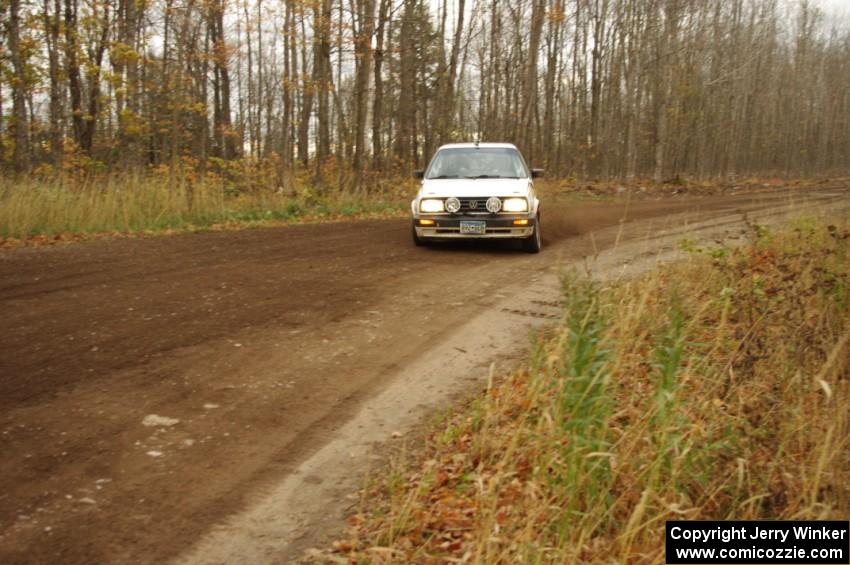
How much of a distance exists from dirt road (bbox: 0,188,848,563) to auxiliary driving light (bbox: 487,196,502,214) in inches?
29.3

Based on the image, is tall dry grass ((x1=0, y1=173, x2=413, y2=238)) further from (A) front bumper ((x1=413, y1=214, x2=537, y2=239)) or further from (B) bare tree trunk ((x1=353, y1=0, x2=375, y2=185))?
(A) front bumper ((x1=413, y1=214, x2=537, y2=239))

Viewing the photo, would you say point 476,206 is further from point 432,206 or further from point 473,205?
point 432,206

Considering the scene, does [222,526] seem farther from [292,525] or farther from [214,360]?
[214,360]

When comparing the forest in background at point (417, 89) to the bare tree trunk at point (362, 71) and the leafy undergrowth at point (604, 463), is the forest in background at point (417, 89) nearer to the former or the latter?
the bare tree trunk at point (362, 71)

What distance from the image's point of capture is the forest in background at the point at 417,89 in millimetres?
21703

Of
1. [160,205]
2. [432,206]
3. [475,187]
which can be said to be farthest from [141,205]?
[475,187]

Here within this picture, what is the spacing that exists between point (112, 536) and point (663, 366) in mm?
3165

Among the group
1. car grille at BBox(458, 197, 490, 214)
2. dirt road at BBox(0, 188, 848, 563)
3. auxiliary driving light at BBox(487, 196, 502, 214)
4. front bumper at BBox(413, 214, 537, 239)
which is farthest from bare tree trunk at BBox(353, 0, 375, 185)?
dirt road at BBox(0, 188, 848, 563)

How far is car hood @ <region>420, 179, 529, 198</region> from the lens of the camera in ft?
37.4

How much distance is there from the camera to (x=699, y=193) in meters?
27.3

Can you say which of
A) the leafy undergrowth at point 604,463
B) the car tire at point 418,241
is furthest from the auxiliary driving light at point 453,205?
the leafy undergrowth at point 604,463

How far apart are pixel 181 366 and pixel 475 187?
674 cm

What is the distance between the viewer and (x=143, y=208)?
14.3 meters

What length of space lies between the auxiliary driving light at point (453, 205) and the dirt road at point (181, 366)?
30.8 inches
